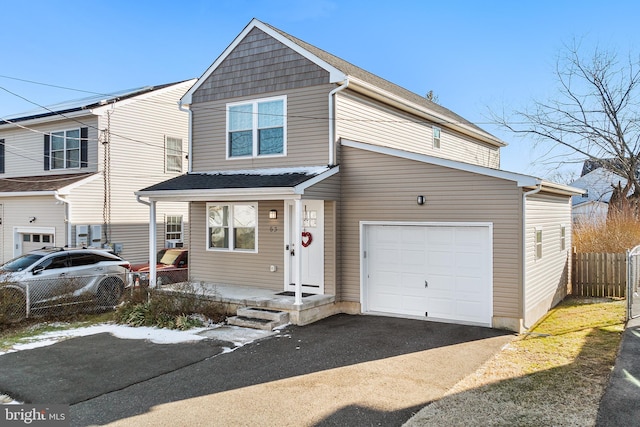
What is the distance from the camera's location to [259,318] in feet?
32.1

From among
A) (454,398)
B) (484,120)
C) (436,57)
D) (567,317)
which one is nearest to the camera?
(454,398)

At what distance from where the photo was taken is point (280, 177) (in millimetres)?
10797

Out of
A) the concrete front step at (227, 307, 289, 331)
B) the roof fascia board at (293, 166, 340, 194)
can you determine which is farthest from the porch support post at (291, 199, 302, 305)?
the concrete front step at (227, 307, 289, 331)

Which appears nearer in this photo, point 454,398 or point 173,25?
point 454,398

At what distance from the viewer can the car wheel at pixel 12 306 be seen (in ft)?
30.7

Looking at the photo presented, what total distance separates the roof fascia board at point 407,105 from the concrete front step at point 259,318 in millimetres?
5621

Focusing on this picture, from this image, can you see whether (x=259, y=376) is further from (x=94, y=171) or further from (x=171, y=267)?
(x=94, y=171)

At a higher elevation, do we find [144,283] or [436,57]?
[436,57]

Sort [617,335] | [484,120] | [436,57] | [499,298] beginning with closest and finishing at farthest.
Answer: [617,335] < [499,298] < [484,120] < [436,57]

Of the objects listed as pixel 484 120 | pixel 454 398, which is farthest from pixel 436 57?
pixel 454 398

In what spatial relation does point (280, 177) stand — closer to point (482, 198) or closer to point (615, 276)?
point (482, 198)

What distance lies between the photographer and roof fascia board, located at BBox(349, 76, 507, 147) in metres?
11.3

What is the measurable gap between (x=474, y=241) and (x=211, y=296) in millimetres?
6083

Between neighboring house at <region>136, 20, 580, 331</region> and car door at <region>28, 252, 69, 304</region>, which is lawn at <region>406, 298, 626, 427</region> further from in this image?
car door at <region>28, 252, 69, 304</region>
